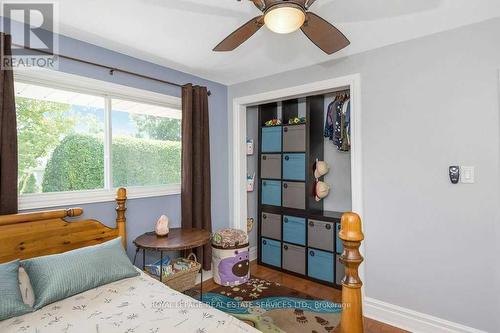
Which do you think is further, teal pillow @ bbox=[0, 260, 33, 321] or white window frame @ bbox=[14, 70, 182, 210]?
white window frame @ bbox=[14, 70, 182, 210]

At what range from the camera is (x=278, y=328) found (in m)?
2.22

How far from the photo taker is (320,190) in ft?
10.7

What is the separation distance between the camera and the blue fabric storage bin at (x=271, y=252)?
138 inches

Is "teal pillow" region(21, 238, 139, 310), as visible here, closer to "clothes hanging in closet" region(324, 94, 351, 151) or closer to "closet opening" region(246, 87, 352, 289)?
"closet opening" region(246, 87, 352, 289)

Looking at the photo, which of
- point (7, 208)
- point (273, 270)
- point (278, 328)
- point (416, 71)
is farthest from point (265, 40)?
point (273, 270)

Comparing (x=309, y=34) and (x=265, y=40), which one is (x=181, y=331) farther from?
(x=265, y=40)

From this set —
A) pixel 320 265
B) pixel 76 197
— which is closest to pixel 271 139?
pixel 320 265

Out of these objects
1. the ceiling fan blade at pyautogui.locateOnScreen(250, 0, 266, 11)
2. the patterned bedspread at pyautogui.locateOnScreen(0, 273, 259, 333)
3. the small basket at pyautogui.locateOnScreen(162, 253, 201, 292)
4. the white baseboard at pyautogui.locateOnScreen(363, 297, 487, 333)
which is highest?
the ceiling fan blade at pyautogui.locateOnScreen(250, 0, 266, 11)

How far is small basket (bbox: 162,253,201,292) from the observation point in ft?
7.94

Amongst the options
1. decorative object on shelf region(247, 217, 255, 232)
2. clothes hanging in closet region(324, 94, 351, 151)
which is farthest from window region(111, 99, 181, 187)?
clothes hanging in closet region(324, 94, 351, 151)

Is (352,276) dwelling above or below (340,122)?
below

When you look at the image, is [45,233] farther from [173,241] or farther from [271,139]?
[271,139]

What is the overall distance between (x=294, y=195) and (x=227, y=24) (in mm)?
2114

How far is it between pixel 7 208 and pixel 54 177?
0.40m
